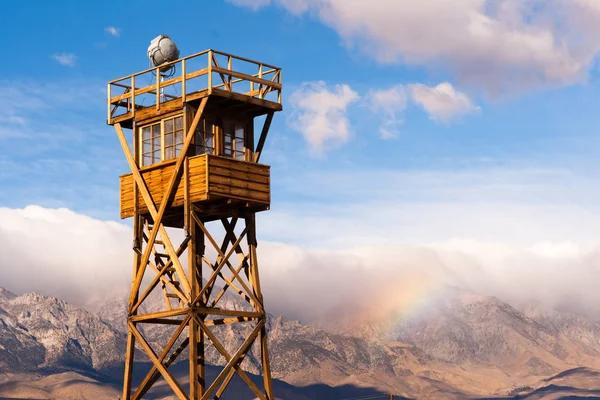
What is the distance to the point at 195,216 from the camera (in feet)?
134

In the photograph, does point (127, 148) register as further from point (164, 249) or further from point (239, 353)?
point (239, 353)

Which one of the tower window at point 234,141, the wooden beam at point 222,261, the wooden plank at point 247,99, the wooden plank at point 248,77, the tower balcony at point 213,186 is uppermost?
the wooden plank at point 248,77

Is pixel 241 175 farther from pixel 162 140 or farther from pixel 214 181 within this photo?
pixel 162 140

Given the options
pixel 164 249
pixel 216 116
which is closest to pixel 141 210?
pixel 164 249

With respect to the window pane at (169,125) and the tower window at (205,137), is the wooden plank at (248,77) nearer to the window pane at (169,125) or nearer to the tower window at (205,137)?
the tower window at (205,137)

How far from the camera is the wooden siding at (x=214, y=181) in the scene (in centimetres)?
4034

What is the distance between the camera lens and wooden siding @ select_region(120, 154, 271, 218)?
4034 centimetres

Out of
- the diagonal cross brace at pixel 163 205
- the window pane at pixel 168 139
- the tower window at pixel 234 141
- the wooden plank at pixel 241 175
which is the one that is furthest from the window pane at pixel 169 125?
the wooden plank at pixel 241 175

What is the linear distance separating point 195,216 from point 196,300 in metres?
3.31

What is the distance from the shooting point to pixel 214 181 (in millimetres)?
40344

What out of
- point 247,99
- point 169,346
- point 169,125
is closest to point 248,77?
point 247,99

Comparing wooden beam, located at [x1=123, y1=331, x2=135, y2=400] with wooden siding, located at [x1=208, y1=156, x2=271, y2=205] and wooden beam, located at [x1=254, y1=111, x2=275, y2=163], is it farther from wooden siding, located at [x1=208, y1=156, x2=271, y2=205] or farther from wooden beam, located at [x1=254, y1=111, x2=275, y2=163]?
wooden beam, located at [x1=254, y1=111, x2=275, y2=163]

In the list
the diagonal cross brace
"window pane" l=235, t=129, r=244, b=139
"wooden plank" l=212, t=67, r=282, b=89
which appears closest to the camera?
the diagonal cross brace

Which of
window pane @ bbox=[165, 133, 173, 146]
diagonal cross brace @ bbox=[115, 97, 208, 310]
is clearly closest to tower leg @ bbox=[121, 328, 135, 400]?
diagonal cross brace @ bbox=[115, 97, 208, 310]
